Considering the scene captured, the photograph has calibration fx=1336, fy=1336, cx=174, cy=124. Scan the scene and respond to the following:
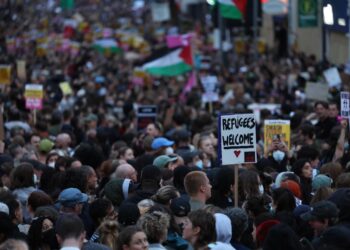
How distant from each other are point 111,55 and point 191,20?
69.9ft

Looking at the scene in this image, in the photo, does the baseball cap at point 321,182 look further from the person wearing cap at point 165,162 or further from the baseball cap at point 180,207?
the person wearing cap at point 165,162

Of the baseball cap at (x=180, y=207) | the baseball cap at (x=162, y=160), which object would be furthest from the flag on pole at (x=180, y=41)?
the baseball cap at (x=180, y=207)

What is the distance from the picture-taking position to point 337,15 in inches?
645

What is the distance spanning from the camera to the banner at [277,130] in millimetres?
16562

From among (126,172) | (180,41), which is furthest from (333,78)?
(126,172)

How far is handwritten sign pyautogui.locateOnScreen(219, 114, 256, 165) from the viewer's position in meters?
12.8

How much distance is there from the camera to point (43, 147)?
55.1 ft

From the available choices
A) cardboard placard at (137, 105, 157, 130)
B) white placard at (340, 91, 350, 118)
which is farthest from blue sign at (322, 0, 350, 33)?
cardboard placard at (137, 105, 157, 130)

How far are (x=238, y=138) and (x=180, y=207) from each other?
206cm

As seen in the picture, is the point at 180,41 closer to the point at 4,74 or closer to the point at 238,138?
the point at 4,74

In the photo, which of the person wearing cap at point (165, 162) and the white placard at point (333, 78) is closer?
the person wearing cap at point (165, 162)

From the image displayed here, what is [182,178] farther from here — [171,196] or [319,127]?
[319,127]

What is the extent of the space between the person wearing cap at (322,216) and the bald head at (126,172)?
3324mm

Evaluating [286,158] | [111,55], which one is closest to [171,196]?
[286,158]
